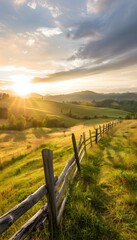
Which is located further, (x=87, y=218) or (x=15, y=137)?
(x=15, y=137)

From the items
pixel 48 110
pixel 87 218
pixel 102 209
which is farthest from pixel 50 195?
pixel 48 110

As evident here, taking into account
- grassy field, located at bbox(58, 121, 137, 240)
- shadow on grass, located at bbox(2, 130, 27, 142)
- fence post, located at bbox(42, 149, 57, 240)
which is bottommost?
shadow on grass, located at bbox(2, 130, 27, 142)

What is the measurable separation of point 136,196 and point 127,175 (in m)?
1.75

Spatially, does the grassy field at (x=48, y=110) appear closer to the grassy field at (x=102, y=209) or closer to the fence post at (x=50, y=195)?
the grassy field at (x=102, y=209)

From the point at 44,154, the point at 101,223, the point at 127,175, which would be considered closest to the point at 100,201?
the point at 101,223

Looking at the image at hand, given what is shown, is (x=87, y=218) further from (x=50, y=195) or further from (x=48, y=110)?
(x=48, y=110)

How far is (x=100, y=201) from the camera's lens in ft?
23.9

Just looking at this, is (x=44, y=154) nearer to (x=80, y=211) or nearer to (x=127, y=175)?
(x=80, y=211)

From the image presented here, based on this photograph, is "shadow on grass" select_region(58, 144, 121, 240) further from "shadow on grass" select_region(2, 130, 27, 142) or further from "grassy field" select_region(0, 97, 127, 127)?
"grassy field" select_region(0, 97, 127, 127)

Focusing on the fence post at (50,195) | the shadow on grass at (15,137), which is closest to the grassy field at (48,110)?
the shadow on grass at (15,137)

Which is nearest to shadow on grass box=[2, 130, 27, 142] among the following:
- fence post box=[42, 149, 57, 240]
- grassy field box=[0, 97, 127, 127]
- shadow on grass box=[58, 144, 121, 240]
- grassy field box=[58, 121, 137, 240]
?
grassy field box=[0, 97, 127, 127]

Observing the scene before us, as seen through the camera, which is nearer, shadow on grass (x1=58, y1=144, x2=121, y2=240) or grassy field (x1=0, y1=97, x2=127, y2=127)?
shadow on grass (x1=58, y1=144, x2=121, y2=240)

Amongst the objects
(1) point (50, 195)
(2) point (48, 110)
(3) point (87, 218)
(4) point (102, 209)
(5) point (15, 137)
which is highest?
(2) point (48, 110)

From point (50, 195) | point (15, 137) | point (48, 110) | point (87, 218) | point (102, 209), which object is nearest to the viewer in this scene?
point (50, 195)
